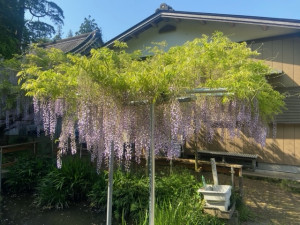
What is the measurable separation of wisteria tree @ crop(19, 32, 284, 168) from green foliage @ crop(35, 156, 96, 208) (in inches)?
75.2

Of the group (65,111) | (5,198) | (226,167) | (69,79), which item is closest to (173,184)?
(226,167)

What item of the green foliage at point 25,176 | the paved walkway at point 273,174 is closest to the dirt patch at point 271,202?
the paved walkway at point 273,174

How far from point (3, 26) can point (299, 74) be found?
1037 centimetres

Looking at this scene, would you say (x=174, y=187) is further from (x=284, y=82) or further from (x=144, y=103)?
(x=284, y=82)

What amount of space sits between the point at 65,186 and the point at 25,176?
161cm

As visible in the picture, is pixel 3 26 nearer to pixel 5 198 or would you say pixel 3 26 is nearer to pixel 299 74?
pixel 5 198

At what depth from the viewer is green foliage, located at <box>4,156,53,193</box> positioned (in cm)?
609

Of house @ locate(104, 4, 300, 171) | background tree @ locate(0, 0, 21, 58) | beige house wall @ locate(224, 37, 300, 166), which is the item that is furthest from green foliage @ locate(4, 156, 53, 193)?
beige house wall @ locate(224, 37, 300, 166)

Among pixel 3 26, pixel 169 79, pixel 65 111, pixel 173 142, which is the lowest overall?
pixel 173 142

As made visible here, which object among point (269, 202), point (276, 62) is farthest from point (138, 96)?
point (276, 62)

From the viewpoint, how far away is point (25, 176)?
243 inches

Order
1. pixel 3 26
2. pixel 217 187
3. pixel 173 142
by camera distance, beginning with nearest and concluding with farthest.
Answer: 1. pixel 173 142
2. pixel 217 187
3. pixel 3 26

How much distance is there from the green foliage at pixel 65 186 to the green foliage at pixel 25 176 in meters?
0.70

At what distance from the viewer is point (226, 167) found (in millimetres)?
5086
